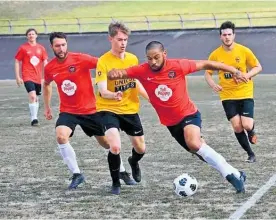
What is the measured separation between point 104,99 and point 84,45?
2635cm

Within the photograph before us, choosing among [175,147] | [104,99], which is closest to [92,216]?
[104,99]

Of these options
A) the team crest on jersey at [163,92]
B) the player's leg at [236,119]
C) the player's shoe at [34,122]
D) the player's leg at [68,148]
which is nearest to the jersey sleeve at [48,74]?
the player's leg at [68,148]

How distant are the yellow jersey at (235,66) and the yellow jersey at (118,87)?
2391 mm

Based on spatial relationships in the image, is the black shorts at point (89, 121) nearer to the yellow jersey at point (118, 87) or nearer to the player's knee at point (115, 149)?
the yellow jersey at point (118, 87)

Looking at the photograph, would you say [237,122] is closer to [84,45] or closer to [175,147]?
[175,147]

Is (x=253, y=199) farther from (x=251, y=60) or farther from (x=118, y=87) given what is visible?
(x=251, y=60)

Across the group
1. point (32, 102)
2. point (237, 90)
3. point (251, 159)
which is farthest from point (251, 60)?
point (32, 102)

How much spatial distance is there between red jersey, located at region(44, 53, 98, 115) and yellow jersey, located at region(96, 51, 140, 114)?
40 cm

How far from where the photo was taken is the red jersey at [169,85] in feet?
28.6

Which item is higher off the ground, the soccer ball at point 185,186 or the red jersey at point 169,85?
the red jersey at point 169,85

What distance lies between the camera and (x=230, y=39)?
444 inches

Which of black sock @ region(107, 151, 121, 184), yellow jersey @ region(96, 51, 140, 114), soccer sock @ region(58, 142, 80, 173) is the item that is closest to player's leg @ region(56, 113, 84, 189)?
soccer sock @ region(58, 142, 80, 173)

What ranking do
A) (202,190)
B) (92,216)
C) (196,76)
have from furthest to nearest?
(196,76)
(202,190)
(92,216)

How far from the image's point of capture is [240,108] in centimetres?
1151
